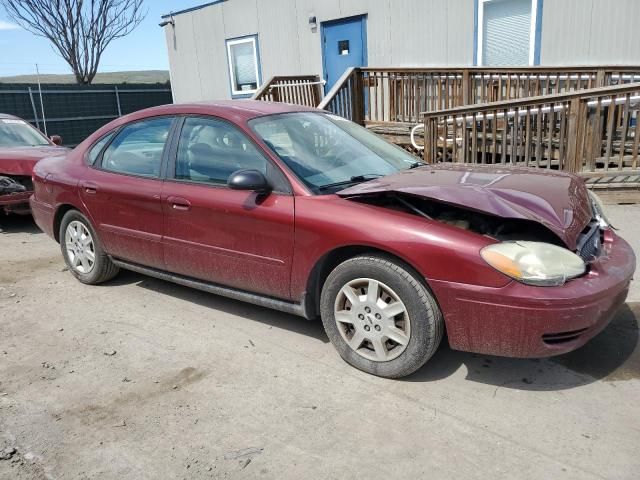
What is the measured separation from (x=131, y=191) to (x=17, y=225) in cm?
474

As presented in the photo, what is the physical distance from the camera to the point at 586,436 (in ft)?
8.51

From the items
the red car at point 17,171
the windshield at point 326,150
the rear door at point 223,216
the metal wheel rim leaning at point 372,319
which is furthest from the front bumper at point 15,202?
the metal wheel rim leaning at point 372,319

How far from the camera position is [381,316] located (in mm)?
3090

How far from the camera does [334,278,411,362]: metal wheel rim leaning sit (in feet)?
10.0

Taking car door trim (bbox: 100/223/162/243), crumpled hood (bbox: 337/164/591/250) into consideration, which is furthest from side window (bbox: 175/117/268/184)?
crumpled hood (bbox: 337/164/591/250)

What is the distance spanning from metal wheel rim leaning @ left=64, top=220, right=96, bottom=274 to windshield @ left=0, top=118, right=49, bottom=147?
3982 millimetres

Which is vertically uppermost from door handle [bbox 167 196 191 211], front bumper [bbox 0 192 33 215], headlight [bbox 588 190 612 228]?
door handle [bbox 167 196 191 211]

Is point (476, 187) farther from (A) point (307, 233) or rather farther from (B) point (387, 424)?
(B) point (387, 424)

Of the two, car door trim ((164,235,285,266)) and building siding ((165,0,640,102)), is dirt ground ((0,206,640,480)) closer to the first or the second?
car door trim ((164,235,285,266))

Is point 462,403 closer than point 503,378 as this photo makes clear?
Yes

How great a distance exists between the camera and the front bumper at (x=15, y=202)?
7039 mm

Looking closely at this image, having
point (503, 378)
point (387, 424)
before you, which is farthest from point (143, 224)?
point (503, 378)

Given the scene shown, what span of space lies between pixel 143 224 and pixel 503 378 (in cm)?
280

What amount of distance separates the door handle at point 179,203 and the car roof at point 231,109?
0.65 m
